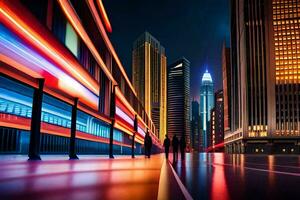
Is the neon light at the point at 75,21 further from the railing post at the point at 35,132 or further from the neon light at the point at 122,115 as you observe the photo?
the neon light at the point at 122,115

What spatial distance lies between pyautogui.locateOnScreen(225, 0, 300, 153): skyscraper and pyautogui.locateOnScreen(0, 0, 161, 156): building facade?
7723 centimetres

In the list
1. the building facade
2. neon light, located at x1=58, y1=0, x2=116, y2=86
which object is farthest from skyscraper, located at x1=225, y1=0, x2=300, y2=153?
neon light, located at x1=58, y1=0, x2=116, y2=86

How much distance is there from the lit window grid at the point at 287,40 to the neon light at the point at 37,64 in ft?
363

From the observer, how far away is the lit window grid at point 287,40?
12288 cm

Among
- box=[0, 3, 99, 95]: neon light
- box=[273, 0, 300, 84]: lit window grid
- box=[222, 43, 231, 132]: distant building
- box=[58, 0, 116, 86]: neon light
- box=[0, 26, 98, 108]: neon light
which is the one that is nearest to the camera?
box=[0, 3, 99, 95]: neon light

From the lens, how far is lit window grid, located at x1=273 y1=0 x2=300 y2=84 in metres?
123

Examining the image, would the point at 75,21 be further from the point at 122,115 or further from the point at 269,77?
the point at 269,77

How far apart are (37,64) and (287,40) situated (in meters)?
122

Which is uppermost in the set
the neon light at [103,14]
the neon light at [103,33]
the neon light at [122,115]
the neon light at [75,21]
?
the neon light at [103,14]

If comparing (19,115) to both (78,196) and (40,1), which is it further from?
(78,196)

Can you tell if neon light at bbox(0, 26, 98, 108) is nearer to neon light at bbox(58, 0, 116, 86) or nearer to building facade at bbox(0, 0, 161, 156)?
building facade at bbox(0, 0, 161, 156)

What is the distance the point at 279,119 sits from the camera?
120m

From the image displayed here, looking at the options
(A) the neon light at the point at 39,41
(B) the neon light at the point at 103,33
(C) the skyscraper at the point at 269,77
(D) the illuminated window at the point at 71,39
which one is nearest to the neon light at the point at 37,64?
(A) the neon light at the point at 39,41

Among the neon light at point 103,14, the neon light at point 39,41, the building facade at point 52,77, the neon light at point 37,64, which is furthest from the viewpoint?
the neon light at point 103,14
